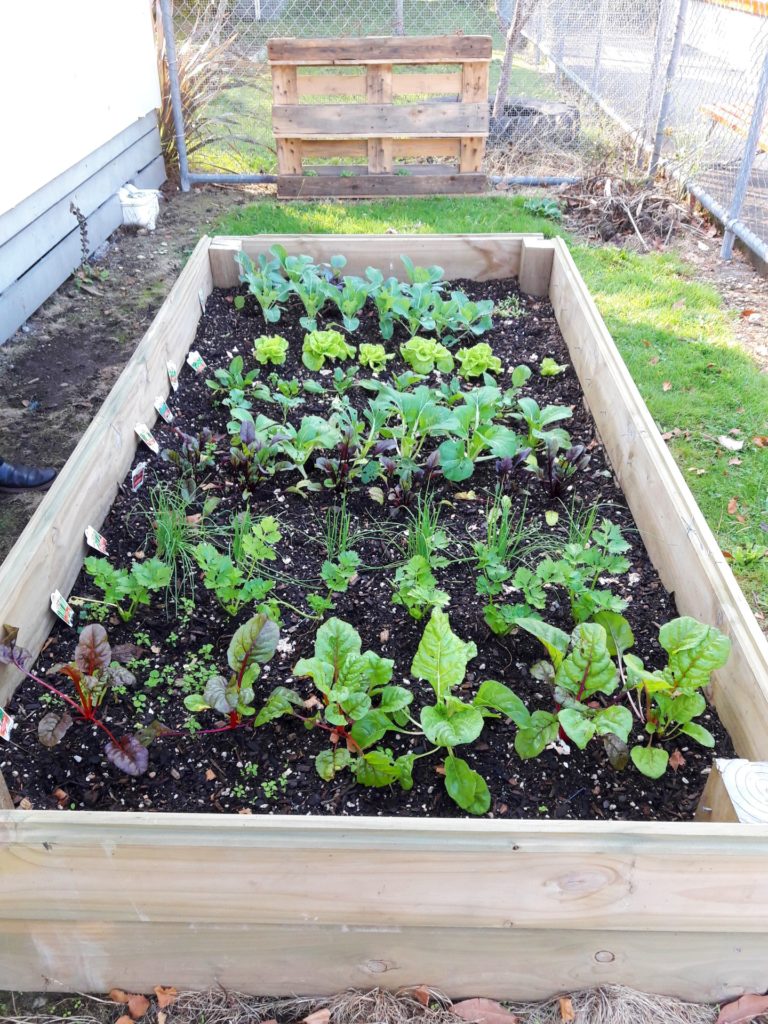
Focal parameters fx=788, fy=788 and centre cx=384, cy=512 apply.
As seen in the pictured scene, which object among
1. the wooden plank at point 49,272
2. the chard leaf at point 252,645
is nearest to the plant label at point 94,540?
the chard leaf at point 252,645

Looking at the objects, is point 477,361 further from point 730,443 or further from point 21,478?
point 21,478

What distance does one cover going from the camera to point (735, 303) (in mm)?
4434

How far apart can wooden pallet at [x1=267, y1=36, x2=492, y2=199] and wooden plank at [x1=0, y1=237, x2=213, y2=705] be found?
3.18 m

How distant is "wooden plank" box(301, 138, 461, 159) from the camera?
581 centimetres

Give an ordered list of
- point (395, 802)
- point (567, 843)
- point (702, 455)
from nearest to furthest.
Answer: point (567, 843) → point (395, 802) → point (702, 455)

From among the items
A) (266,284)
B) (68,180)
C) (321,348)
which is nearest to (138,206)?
(68,180)

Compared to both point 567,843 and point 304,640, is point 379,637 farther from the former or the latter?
point 567,843

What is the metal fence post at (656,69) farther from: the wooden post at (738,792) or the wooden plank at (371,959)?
the wooden plank at (371,959)

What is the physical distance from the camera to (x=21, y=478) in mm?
2973

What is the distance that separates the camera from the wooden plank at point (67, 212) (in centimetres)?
399

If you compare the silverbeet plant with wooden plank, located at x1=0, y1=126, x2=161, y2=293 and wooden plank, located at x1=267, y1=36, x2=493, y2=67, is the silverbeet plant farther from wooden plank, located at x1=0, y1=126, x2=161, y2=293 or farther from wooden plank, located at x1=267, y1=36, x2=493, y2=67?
wooden plank, located at x1=267, y1=36, x2=493, y2=67

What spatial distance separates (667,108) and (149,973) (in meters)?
6.11

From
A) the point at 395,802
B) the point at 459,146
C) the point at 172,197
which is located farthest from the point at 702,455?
the point at 172,197

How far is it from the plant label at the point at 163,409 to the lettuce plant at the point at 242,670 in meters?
1.28
